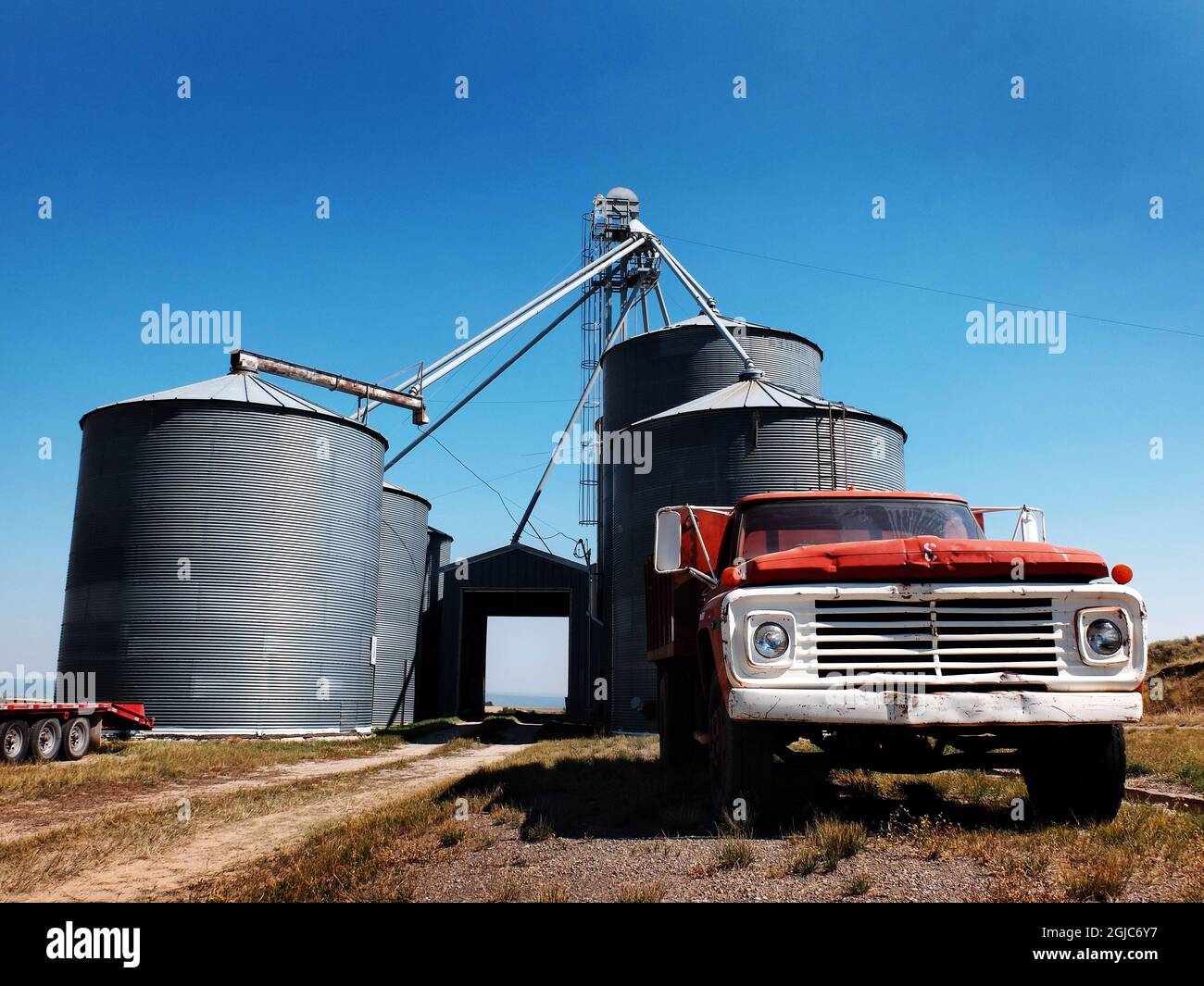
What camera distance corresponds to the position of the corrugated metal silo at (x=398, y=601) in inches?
1244

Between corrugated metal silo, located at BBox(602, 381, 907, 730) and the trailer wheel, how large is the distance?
13.1 m

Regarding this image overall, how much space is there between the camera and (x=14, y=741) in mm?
16844

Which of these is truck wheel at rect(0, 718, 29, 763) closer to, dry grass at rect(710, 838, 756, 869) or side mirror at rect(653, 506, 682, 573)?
side mirror at rect(653, 506, 682, 573)

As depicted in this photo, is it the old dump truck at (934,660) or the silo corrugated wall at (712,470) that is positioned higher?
the silo corrugated wall at (712,470)

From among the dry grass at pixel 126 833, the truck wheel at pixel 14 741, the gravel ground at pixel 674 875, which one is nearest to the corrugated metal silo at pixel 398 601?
the truck wheel at pixel 14 741

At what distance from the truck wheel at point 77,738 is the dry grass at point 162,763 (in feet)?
0.83

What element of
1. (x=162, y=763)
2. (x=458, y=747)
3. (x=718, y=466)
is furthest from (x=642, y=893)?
(x=718, y=466)

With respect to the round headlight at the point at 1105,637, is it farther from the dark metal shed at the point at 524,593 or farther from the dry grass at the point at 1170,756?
the dark metal shed at the point at 524,593

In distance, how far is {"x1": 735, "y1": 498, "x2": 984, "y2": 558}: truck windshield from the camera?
8.09 meters

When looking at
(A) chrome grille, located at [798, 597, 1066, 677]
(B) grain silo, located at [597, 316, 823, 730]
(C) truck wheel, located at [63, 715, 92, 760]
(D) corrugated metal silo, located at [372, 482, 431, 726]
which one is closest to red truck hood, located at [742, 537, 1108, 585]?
(A) chrome grille, located at [798, 597, 1066, 677]

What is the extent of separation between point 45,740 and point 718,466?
16.4 m

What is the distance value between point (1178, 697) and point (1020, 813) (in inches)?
1242
